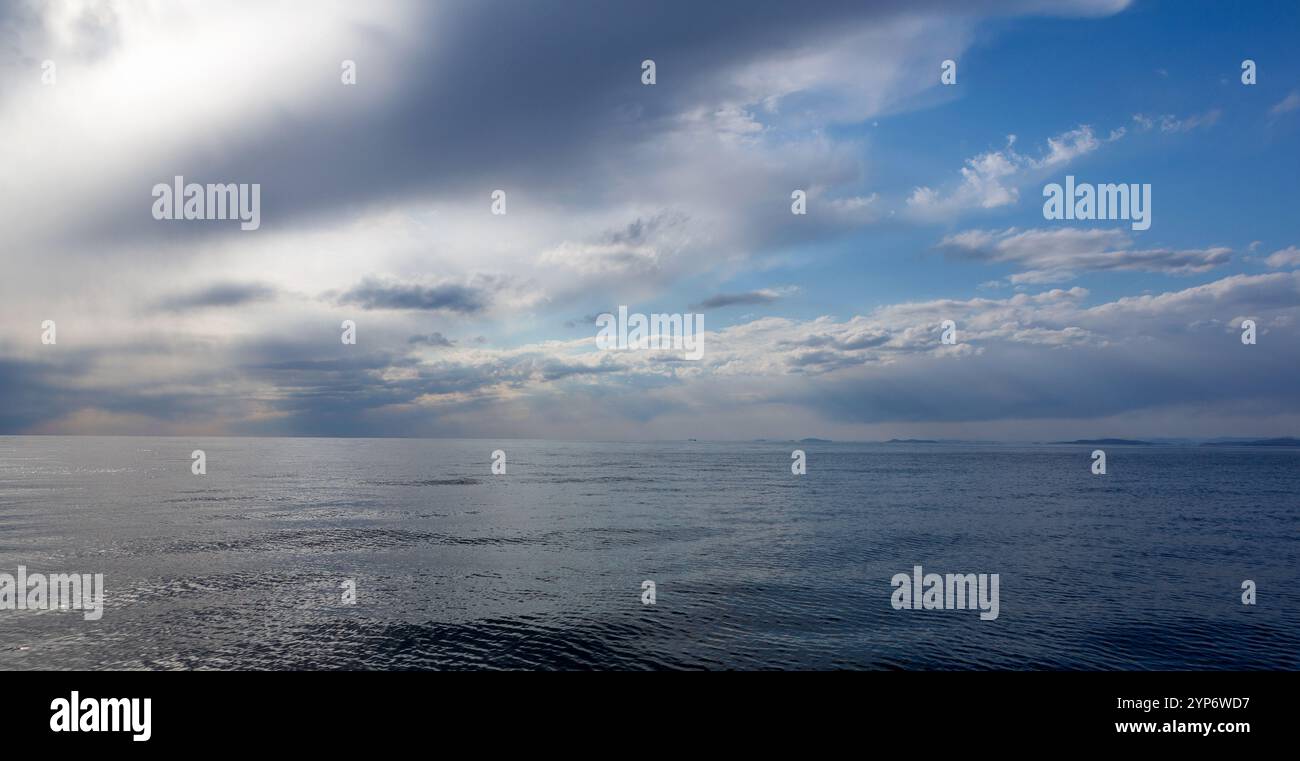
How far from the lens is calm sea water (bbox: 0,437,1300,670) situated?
35.3m

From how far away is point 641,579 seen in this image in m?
51.4

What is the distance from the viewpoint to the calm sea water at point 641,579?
35312 mm
